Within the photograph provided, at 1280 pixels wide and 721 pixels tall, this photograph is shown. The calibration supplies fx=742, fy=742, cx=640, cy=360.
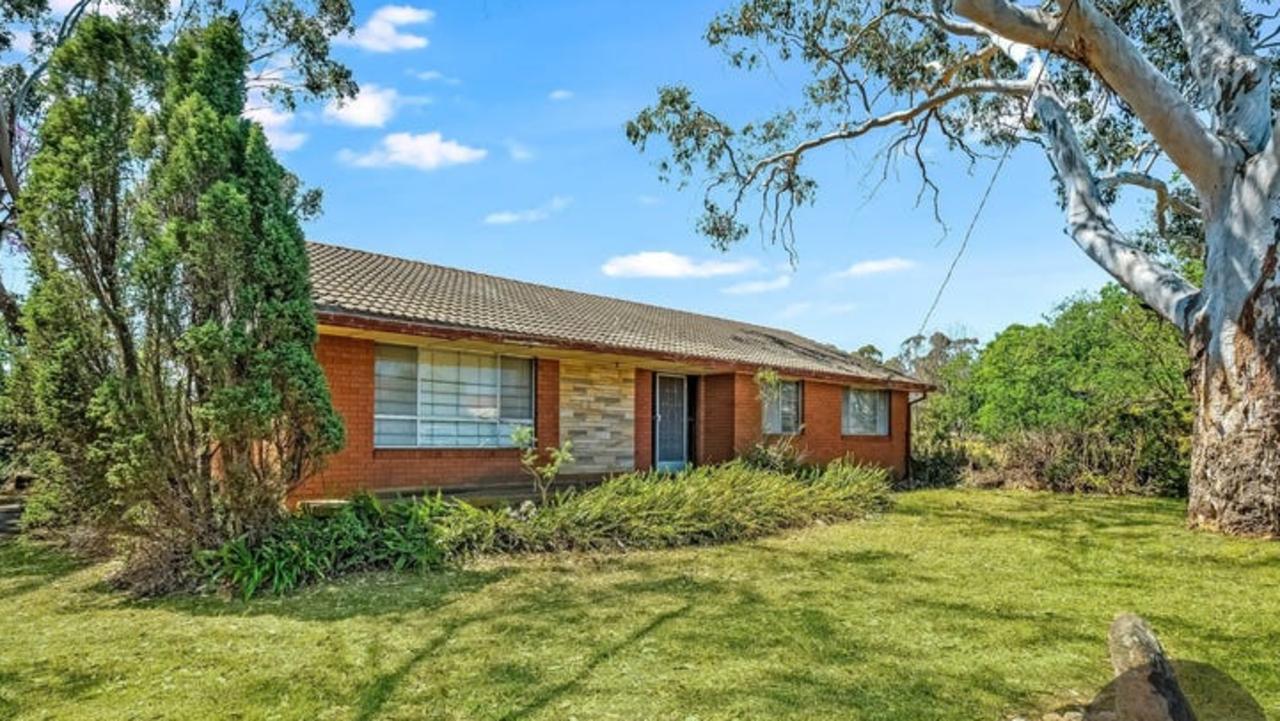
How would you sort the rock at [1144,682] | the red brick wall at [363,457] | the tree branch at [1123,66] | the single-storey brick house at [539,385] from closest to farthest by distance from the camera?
the rock at [1144,682], the tree branch at [1123,66], the red brick wall at [363,457], the single-storey brick house at [539,385]

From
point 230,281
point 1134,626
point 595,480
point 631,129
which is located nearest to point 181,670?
point 230,281

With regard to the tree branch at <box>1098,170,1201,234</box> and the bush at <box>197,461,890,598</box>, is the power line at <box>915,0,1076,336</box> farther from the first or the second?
the tree branch at <box>1098,170,1201,234</box>

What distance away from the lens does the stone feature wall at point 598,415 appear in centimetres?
1338

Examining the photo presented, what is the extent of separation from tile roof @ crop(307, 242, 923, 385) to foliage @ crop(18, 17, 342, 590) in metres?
2.10

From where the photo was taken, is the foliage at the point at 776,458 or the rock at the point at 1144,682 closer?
the rock at the point at 1144,682

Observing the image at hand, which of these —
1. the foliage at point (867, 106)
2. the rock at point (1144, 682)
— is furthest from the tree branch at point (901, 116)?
the rock at point (1144, 682)

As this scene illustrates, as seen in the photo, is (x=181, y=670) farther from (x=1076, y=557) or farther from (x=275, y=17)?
(x=275, y=17)

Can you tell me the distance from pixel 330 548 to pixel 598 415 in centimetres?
691

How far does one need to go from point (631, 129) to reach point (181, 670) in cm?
1317

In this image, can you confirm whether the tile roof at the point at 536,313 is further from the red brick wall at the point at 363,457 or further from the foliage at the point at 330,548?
the foliage at the point at 330,548

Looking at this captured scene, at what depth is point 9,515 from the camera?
11828mm

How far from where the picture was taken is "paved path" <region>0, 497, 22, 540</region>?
34.7ft

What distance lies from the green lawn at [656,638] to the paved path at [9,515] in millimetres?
2252

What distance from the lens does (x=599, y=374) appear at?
14000 mm
